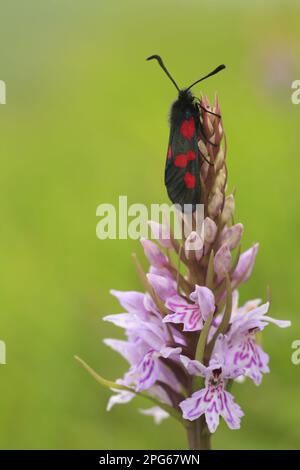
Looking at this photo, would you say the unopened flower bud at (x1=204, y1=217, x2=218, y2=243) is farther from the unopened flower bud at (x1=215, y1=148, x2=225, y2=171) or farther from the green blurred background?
the green blurred background

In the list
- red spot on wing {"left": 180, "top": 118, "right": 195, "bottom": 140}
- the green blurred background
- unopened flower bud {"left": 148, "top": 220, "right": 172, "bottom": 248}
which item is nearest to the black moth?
red spot on wing {"left": 180, "top": 118, "right": 195, "bottom": 140}

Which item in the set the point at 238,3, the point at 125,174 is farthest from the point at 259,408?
the point at 238,3

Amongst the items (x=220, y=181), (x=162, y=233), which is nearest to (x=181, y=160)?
(x=220, y=181)

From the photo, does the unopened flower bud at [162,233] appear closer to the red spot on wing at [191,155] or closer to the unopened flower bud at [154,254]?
the unopened flower bud at [154,254]

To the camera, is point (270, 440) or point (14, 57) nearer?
point (270, 440)

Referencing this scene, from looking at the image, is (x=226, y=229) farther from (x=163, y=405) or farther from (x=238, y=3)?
(x=238, y=3)

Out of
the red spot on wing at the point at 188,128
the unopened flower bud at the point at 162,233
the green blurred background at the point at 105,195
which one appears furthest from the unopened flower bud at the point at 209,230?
the green blurred background at the point at 105,195

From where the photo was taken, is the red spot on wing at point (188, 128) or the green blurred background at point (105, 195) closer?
the red spot on wing at point (188, 128)
